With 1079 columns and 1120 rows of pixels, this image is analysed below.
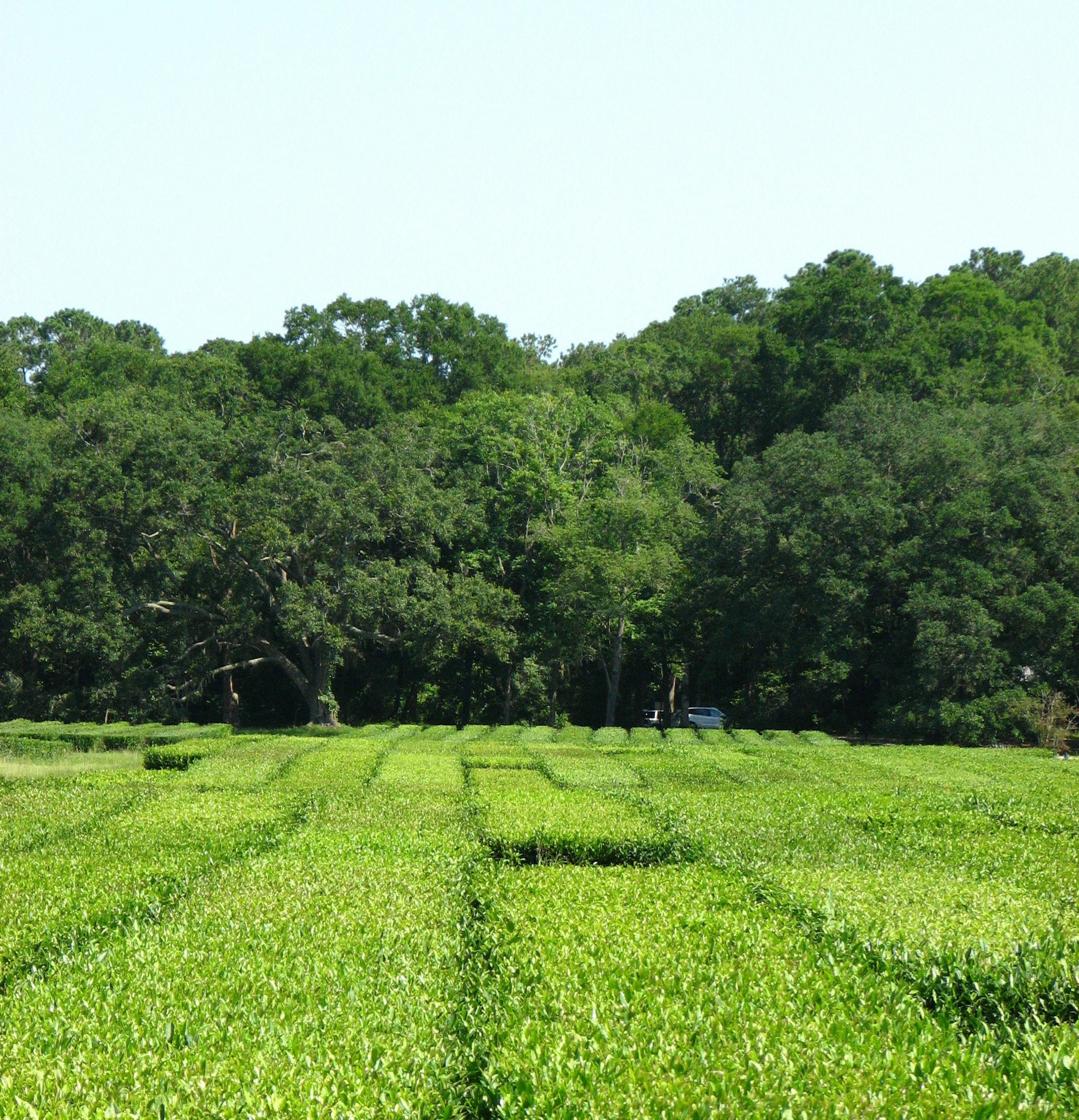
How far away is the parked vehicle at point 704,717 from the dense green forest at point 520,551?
0.83 metres

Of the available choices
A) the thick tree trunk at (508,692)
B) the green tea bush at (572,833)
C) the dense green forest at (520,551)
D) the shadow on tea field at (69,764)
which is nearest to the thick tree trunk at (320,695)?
the dense green forest at (520,551)

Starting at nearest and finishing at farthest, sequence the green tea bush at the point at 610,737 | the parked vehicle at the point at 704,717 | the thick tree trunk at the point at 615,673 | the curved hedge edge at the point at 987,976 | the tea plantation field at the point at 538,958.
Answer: the tea plantation field at the point at 538,958, the curved hedge edge at the point at 987,976, the green tea bush at the point at 610,737, the thick tree trunk at the point at 615,673, the parked vehicle at the point at 704,717

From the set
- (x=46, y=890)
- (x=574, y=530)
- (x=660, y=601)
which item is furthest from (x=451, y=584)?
(x=46, y=890)

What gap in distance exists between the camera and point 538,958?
7.87 metres

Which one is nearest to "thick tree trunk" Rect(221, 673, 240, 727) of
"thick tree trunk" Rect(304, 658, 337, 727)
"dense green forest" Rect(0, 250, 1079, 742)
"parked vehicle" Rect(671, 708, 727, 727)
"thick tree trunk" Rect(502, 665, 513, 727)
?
"dense green forest" Rect(0, 250, 1079, 742)

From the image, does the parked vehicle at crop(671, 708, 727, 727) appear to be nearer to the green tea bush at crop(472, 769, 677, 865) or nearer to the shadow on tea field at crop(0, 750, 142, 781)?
the shadow on tea field at crop(0, 750, 142, 781)

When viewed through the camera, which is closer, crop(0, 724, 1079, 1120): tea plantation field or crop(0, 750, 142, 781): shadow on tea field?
crop(0, 724, 1079, 1120): tea plantation field

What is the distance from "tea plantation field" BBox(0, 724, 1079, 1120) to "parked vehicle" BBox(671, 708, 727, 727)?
88.7 ft

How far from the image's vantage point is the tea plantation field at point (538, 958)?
227 inches

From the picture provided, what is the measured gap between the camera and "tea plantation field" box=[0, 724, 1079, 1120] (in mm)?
5773

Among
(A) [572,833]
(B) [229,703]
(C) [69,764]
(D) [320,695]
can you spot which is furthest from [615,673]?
(A) [572,833]

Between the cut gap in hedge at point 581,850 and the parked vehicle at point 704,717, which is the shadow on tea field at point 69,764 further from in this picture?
the parked vehicle at point 704,717

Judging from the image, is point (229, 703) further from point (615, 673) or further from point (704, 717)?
point (704, 717)

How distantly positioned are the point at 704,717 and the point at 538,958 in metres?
36.6
